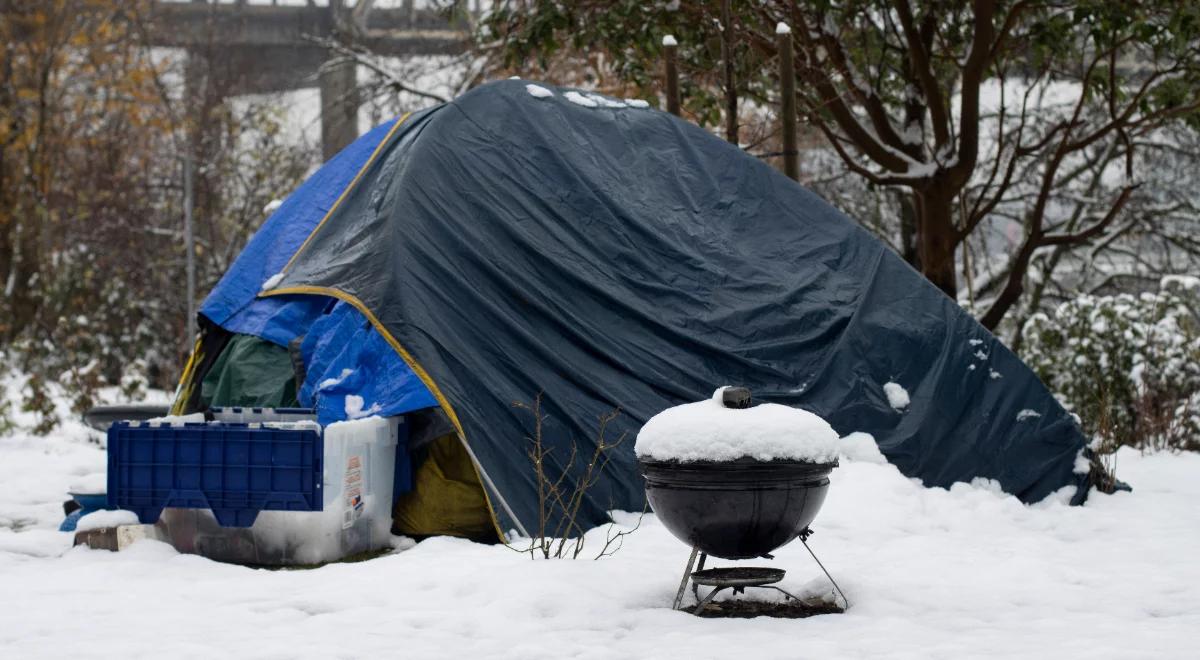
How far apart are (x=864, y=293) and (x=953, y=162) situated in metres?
3.97

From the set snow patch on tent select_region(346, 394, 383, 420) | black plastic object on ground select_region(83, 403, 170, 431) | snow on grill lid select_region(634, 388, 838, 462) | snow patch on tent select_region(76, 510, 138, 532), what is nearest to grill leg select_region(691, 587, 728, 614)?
snow on grill lid select_region(634, 388, 838, 462)

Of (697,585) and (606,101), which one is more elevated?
(606,101)

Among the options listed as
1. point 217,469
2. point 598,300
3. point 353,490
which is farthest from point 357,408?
point 598,300

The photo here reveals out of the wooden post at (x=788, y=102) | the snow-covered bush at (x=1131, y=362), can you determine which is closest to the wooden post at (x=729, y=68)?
the wooden post at (x=788, y=102)

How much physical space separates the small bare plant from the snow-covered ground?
13 cm

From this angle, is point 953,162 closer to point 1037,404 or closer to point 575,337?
point 1037,404

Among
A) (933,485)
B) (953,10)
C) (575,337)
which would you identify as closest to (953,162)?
(953,10)

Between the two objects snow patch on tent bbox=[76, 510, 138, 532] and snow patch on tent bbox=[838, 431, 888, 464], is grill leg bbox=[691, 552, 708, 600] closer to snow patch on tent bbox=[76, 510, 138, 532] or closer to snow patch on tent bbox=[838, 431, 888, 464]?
snow patch on tent bbox=[838, 431, 888, 464]

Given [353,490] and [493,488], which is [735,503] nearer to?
[493,488]

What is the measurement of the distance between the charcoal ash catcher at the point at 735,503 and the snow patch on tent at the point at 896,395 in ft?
8.34

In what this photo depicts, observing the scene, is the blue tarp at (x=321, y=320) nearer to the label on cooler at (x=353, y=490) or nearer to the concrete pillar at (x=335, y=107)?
the label on cooler at (x=353, y=490)

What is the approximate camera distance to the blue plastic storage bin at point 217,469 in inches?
218

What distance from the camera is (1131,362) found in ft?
33.9

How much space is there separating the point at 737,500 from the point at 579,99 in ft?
12.7
